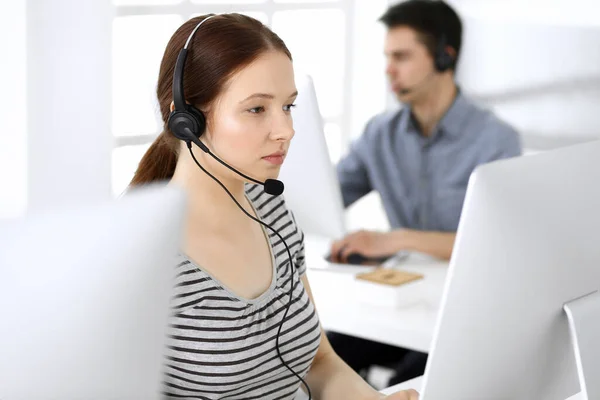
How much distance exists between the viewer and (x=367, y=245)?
7.50 feet

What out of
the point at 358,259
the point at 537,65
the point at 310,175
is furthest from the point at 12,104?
the point at 537,65

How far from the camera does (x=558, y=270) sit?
1.15m

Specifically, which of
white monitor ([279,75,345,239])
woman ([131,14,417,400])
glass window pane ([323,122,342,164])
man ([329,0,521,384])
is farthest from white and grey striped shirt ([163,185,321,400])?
glass window pane ([323,122,342,164])

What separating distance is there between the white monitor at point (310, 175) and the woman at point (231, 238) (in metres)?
0.64

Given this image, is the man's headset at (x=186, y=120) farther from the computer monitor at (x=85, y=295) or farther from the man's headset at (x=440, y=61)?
the man's headset at (x=440, y=61)

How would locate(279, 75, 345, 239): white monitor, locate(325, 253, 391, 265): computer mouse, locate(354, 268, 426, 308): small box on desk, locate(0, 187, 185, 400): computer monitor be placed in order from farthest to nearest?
1. locate(325, 253, 391, 265): computer mouse
2. locate(279, 75, 345, 239): white monitor
3. locate(354, 268, 426, 308): small box on desk
4. locate(0, 187, 185, 400): computer monitor

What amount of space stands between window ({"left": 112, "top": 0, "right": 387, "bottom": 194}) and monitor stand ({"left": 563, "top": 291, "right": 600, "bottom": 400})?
76.6 inches

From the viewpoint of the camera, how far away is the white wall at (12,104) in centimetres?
257

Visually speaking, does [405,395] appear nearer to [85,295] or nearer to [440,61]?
[85,295]

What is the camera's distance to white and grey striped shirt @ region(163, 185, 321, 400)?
4.22 feet

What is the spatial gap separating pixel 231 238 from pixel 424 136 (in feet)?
5.45

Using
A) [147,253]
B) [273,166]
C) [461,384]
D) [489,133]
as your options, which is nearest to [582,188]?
[461,384]

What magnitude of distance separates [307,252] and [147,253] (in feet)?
5.32

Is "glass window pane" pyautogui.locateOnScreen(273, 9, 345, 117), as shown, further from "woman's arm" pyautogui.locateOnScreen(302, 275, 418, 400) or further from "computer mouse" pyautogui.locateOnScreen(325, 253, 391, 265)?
"woman's arm" pyautogui.locateOnScreen(302, 275, 418, 400)
